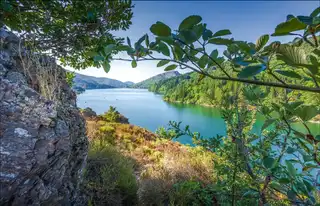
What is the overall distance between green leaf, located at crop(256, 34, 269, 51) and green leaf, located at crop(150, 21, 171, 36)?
0.20m

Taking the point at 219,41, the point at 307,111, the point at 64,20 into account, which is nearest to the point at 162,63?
the point at 219,41

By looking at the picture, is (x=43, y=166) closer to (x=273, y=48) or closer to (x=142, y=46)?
(x=142, y=46)

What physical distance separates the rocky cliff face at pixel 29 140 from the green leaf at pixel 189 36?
4.35ft

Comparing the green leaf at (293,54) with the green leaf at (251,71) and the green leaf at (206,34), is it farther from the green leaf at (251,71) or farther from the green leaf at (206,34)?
the green leaf at (206,34)

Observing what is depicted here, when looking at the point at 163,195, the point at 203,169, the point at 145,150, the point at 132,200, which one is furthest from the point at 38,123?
the point at 145,150

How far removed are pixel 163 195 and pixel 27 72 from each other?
2.44m

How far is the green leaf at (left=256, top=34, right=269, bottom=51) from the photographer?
36cm

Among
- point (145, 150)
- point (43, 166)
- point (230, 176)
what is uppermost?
Answer: point (43, 166)

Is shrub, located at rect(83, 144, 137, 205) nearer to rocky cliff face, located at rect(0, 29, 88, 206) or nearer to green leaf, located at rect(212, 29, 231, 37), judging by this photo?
rocky cliff face, located at rect(0, 29, 88, 206)

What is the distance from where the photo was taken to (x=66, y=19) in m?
2.23

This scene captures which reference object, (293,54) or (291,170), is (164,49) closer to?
(293,54)

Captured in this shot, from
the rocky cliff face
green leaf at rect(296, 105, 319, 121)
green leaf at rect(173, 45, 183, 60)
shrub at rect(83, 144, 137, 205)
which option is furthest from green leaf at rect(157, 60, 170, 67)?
shrub at rect(83, 144, 137, 205)

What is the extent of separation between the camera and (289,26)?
28cm

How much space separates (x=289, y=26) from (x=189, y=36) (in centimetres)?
19
